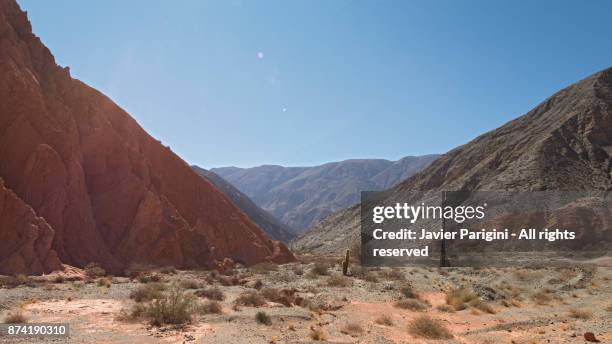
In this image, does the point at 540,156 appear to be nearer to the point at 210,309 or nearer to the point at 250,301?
the point at 250,301

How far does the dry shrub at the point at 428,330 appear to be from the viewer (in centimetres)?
1223

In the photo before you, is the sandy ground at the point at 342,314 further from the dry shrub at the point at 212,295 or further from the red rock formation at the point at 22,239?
the red rock formation at the point at 22,239

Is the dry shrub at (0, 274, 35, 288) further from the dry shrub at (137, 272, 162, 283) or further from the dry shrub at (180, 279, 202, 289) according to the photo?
the dry shrub at (180, 279, 202, 289)

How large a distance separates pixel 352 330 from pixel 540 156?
5146 cm

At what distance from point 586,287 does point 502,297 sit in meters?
5.38

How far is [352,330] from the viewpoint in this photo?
40.6ft

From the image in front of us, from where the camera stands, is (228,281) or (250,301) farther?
(228,281)

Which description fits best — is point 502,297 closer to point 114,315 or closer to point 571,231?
point 114,315

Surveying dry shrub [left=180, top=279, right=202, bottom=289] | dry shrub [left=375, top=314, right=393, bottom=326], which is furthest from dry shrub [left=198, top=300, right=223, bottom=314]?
dry shrub [left=375, top=314, right=393, bottom=326]

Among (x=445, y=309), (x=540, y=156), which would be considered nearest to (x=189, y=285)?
(x=445, y=309)

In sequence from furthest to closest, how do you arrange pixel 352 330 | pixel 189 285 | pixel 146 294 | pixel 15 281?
pixel 189 285 < pixel 15 281 < pixel 146 294 < pixel 352 330

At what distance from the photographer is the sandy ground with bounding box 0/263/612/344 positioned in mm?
11336

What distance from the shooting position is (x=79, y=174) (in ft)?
88.9

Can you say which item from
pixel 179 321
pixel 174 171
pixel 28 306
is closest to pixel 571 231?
pixel 174 171
